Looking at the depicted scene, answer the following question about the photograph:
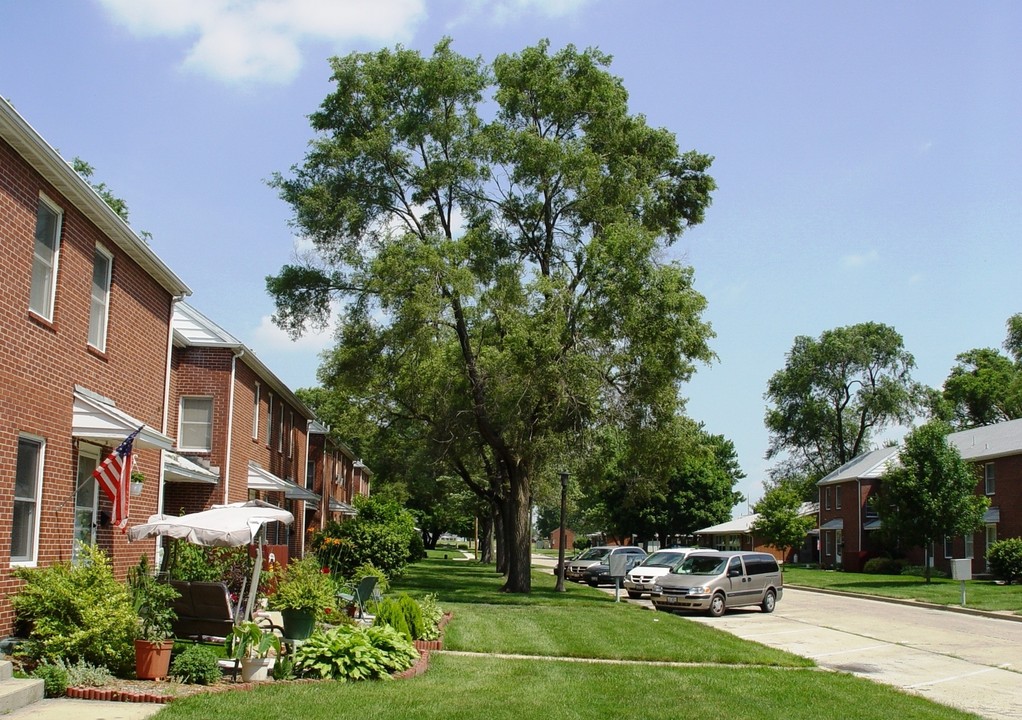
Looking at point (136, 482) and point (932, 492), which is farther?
point (932, 492)

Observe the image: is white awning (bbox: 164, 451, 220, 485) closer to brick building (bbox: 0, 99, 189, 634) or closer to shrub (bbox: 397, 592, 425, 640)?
brick building (bbox: 0, 99, 189, 634)

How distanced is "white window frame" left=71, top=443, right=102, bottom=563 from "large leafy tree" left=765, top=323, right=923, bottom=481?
230 feet

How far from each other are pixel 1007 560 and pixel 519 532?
68.7ft

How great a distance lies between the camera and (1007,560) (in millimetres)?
38312

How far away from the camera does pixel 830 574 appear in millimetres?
51500

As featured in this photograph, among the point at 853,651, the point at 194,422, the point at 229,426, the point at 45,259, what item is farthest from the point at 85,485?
the point at 853,651

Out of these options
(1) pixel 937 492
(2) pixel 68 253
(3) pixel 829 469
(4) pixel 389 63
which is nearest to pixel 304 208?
(4) pixel 389 63

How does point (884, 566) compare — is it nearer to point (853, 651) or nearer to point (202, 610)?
point (853, 651)

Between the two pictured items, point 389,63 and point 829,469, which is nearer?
point 389,63

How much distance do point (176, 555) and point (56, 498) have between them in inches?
131

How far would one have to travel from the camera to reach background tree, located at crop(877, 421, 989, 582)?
39562 mm

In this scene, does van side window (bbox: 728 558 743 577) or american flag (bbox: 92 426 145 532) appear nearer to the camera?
american flag (bbox: 92 426 145 532)

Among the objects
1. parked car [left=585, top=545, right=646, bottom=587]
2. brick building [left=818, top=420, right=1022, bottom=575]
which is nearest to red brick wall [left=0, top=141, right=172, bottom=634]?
parked car [left=585, top=545, right=646, bottom=587]

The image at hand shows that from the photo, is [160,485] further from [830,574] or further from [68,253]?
[830,574]
